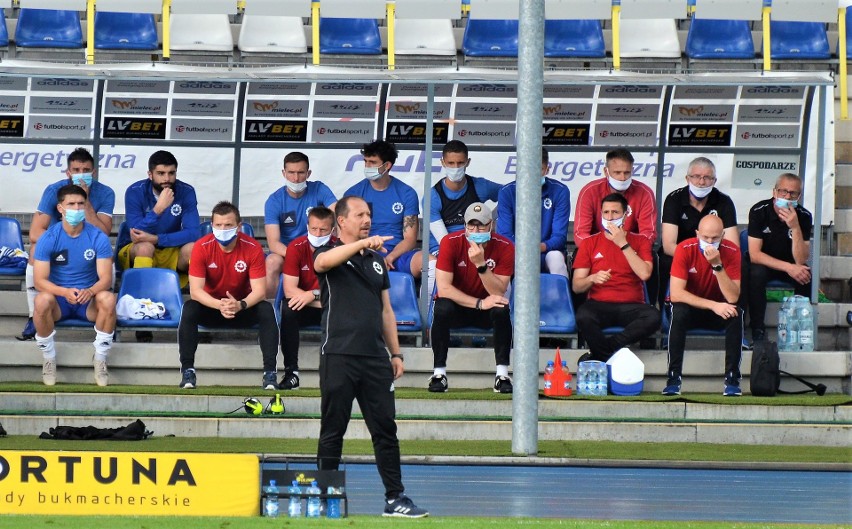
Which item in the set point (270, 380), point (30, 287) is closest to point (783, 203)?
point (270, 380)

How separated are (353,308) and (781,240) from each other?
6.69 meters

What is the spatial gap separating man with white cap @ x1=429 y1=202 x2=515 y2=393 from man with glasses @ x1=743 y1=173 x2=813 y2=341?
7.90 feet

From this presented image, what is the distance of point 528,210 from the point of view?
34.1 feet

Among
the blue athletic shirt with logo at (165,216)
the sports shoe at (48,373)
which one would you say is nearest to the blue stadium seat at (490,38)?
the blue athletic shirt with logo at (165,216)

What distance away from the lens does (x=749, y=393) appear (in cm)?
1251

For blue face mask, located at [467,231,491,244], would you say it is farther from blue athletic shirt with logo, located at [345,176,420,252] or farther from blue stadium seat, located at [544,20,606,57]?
blue stadium seat, located at [544,20,606,57]

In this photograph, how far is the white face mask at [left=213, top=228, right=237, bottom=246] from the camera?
12.4 metres

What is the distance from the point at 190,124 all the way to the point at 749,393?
637cm

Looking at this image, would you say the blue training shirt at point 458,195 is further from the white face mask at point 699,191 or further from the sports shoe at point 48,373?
the sports shoe at point 48,373

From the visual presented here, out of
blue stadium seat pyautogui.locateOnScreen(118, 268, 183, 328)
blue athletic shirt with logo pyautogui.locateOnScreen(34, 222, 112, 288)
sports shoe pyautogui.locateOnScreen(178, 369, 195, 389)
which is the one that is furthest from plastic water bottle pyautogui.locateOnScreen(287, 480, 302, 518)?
blue athletic shirt with logo pyautogui.locateOnScreen(34, 222, 112, 288)

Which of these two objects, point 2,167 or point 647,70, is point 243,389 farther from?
point 647,70

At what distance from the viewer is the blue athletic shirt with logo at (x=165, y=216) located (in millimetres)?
13289

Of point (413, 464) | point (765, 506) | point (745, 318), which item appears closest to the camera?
point (765, 506)

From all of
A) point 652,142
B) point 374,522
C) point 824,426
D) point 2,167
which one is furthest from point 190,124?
point 374,522
